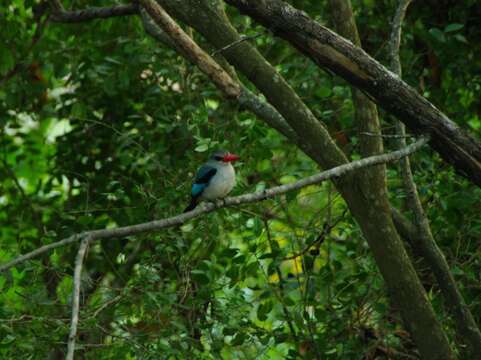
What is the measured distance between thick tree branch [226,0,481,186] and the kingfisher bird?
5.38 ft

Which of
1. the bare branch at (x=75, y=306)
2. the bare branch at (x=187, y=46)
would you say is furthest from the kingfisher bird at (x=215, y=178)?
the bare branch at (x=75, y=306)

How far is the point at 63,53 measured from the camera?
7.02 meters

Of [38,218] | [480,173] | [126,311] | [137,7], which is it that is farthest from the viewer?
[38,218]

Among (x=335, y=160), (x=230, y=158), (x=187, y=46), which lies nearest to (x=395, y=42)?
(x=335, y=160)

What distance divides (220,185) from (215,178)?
7 cm

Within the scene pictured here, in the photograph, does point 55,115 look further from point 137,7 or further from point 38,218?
point 137,7

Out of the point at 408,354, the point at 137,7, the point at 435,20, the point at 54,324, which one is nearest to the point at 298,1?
the point at 435,20

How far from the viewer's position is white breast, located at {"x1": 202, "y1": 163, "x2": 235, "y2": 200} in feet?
19.0

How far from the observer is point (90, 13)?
6191 mm

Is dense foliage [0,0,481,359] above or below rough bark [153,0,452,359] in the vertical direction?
below

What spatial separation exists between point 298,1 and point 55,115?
233 cm

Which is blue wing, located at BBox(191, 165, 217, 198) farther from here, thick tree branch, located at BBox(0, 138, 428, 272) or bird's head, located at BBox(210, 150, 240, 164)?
thick tree branch, located at BBox(0, 138, 428, 272)

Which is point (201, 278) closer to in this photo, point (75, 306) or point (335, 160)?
point (335, 160)

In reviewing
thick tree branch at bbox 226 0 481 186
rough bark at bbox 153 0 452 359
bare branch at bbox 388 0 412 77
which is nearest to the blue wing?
rough bark at bbox 153 0 452 359
